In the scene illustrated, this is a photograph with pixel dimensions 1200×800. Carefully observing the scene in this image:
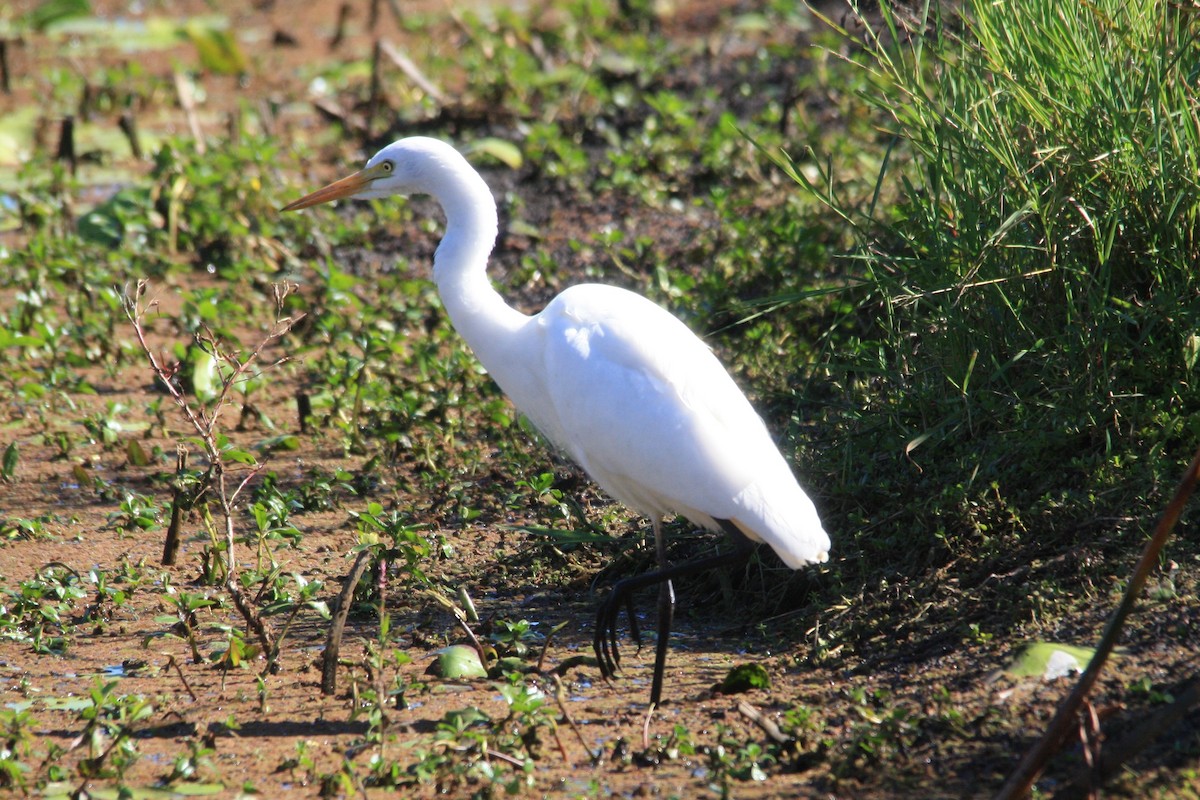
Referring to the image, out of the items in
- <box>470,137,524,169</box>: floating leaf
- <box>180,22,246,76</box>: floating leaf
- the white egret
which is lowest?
the white egret

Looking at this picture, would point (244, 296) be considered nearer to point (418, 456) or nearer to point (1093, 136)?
point (418, 456)

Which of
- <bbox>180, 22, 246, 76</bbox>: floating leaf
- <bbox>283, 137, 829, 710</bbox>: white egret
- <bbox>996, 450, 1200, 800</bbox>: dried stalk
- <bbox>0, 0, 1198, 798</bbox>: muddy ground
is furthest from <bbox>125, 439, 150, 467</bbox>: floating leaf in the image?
Answer: <bbox>180, 22, 246, 76</bbox>: floating leaf

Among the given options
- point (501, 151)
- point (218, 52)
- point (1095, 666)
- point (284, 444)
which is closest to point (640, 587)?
point (1095, 666)

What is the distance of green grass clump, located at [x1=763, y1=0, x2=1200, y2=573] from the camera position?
3.25m

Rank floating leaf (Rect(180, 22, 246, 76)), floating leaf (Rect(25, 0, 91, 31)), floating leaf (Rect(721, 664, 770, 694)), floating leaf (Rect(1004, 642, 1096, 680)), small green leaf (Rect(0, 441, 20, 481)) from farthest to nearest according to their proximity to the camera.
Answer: floating leaf (Rect(25, 0, 91, 31))
floating leaf (Rect(180, 22, 246, 76))
small green leaf (Rect(0, 441, 20, 481))
floating leaf (Rect(721, 664, 770, 694))
floating leaf (Rect(1004, 642, 1096, 680))

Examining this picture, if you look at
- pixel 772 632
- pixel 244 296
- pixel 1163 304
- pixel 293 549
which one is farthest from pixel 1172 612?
pixel 244 296

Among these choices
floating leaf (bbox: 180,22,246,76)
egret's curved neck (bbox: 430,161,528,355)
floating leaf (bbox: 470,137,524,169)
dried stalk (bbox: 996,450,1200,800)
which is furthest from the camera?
floating leaf (bbox: 180,22,246,76)

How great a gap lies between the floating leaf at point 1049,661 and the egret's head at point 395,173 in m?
1.86

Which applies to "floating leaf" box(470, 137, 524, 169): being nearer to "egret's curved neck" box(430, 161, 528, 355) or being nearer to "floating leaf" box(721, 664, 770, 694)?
"egret's curved neck" box(430, 161, 528, 355)

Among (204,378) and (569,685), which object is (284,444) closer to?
(204,378)

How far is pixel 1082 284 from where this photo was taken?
3.39 metres

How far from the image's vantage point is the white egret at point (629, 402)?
3129mm

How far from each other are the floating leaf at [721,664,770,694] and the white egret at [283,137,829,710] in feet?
0.53

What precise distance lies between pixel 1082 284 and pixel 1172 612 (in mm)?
890
